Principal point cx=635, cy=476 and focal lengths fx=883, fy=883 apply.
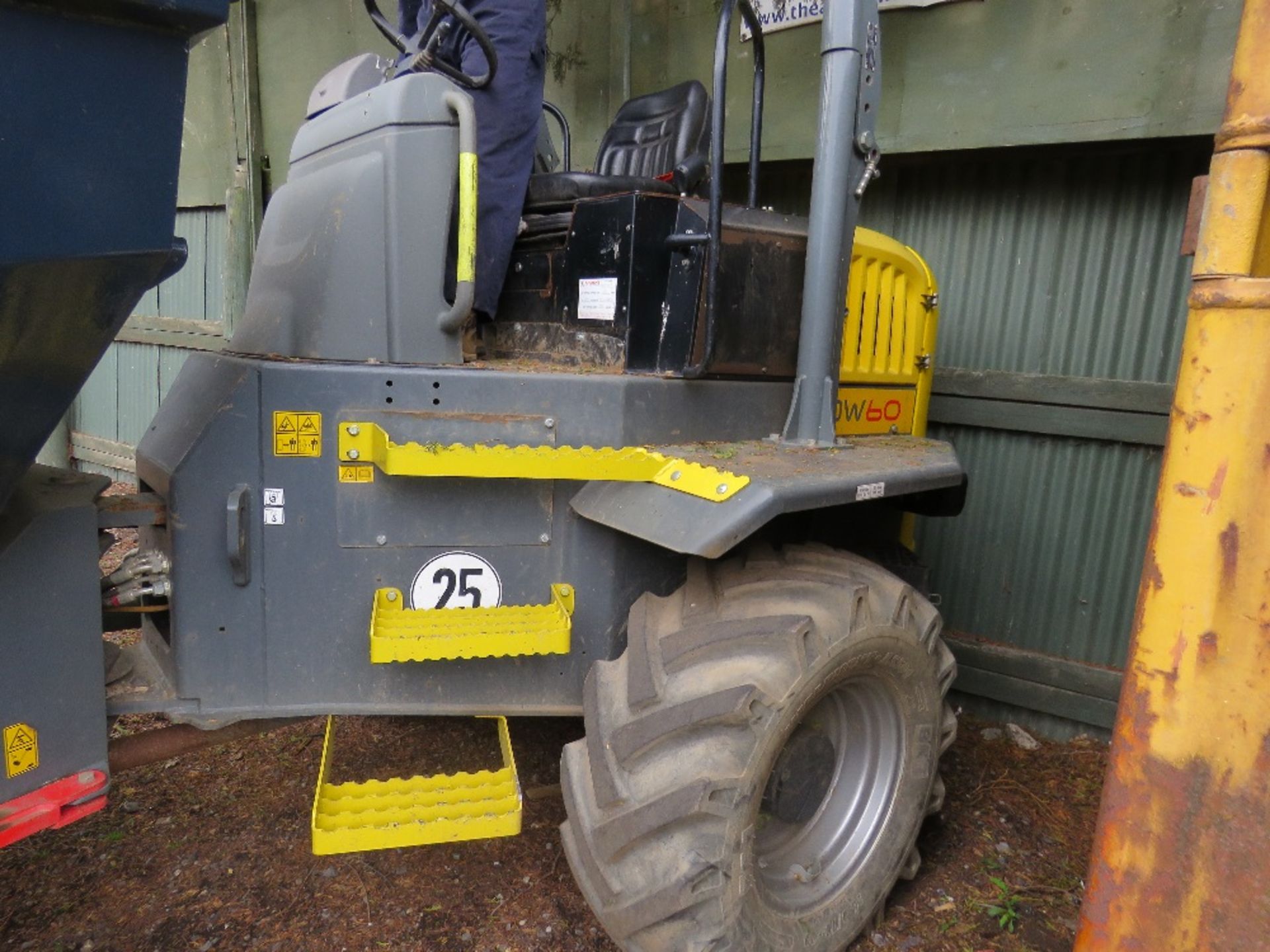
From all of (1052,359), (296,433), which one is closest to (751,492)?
(296,433)

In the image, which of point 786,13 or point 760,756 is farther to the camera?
point 786,13

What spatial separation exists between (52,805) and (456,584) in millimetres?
933

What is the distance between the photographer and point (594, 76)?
16.9ft

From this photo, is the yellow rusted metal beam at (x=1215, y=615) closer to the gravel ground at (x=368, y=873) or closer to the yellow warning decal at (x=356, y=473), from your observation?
the gravel ground at (x=368, y=873)

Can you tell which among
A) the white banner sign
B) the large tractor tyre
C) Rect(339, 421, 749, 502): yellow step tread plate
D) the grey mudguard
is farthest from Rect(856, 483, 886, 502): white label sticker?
the white banner sign

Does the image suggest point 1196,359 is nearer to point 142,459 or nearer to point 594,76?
point 142,459

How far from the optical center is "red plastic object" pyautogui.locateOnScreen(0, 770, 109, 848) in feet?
5.77

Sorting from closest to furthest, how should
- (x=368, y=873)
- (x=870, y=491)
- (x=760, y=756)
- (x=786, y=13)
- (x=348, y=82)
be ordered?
(x=760, y=756), (x=870, y=491), (x=348, y=82), (x=368, y=873), (x=786, y=13)

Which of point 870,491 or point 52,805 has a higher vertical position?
point 870,491

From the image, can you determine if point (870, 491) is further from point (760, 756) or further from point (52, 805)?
point (52, 805)

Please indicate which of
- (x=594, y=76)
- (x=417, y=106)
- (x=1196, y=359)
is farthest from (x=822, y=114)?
(x=594, y=76)

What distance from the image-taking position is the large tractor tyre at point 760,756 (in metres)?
1.91

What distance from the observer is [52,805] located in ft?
5.94

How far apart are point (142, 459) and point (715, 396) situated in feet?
5.05
